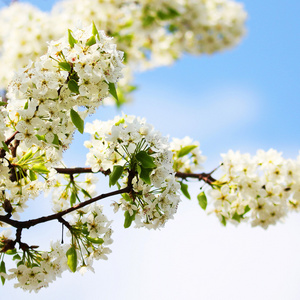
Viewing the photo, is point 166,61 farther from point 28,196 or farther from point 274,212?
point 28,196

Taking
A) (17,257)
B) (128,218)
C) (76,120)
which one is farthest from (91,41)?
(17,257)

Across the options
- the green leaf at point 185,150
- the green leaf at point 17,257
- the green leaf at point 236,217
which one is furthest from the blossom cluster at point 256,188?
the green leaf at point 17,257

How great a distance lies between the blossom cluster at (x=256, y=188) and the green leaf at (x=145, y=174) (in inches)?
35.2

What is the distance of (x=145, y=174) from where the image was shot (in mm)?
1996

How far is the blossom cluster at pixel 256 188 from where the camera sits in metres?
2.77

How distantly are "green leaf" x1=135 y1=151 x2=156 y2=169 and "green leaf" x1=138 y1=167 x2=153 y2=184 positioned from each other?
36 millimetres

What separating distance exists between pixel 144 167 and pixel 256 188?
3.48ft

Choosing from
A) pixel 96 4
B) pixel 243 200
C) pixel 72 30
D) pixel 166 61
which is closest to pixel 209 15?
pixel 166 61

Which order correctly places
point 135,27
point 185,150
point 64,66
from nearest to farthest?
point 64,66 → point 185,150 → point 135,27

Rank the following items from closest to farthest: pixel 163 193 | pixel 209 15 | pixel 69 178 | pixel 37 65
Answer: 1. pixel 37 65
2. pixel 163 193
3. pixel 69 178
4. pixel 209 15

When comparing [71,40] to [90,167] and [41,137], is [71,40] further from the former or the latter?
[90,167]

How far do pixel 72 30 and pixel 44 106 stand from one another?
15.2 inches

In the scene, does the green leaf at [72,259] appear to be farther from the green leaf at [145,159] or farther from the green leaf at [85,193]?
the green leaf at [145,159]

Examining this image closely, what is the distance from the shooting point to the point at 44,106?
1.90m
